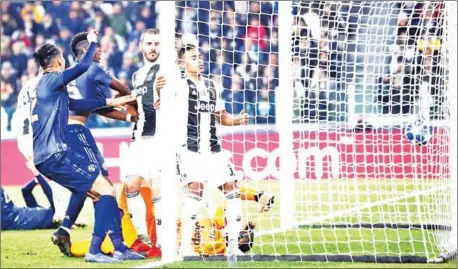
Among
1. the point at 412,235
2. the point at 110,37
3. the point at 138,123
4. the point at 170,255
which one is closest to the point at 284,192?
the point at 412,235

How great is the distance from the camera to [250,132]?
14484 millimetres

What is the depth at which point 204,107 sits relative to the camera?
7.48 metres

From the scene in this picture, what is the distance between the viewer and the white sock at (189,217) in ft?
23.3

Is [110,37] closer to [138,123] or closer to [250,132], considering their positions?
[250,132]

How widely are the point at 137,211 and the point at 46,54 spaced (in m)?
1.40

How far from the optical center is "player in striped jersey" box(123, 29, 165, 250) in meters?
7.58

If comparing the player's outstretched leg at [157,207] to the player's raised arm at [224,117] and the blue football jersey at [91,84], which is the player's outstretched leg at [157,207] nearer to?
the player's raised arm at [224,117]

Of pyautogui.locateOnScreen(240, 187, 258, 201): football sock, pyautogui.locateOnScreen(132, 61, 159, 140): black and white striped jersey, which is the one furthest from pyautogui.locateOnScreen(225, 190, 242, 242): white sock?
pyautogui.locateOnScreen(132, 61, 159, 140): black and white striped jersey

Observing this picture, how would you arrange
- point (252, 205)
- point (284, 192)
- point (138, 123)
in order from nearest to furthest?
point (138, 123) < point (284, 192) < point (252, 205)

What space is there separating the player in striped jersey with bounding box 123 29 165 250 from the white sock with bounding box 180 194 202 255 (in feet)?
1.06

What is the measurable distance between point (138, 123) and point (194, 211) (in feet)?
3.36

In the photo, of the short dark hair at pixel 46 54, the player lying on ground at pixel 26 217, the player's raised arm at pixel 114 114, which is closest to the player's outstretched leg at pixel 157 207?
the player's raised arm at pixel 114 114

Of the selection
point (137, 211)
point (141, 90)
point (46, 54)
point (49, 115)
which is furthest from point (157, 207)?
point (46, 54)

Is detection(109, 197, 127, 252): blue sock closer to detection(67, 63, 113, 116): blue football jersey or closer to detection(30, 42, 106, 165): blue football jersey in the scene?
detection(30, 42, 106, 165): blue football jersey
